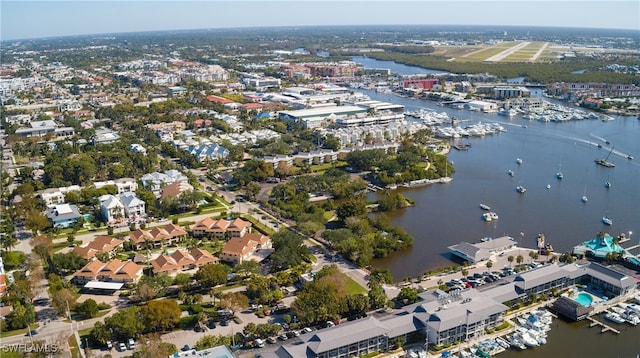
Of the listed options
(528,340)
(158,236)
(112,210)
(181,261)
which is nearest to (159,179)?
(112,210)

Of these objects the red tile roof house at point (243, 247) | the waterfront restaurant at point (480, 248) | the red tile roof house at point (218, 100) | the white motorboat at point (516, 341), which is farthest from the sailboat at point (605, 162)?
the red tile roof house at point (218, 100)

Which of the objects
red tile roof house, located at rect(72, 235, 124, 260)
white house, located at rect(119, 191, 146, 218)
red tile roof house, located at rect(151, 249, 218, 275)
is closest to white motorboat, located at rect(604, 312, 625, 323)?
red tile roof house, located at rect(151, 249, 218, 275)

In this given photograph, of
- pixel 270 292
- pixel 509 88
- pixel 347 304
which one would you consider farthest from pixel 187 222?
pixel 509 88

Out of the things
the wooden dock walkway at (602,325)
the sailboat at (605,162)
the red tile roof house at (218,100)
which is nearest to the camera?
the wooden dock walkway at (602,325)

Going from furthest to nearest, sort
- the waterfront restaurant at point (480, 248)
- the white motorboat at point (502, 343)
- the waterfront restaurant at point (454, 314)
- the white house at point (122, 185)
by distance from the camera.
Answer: the white house at point (122, 185) < the waterfront restaurant at point (480, 248) < the white motorboat at point (502, 343) < the waterfront restaurant at point (454, 314)

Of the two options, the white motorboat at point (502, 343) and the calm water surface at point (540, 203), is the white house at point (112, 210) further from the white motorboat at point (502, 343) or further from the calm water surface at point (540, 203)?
the white motorboat at point (502, 343)
